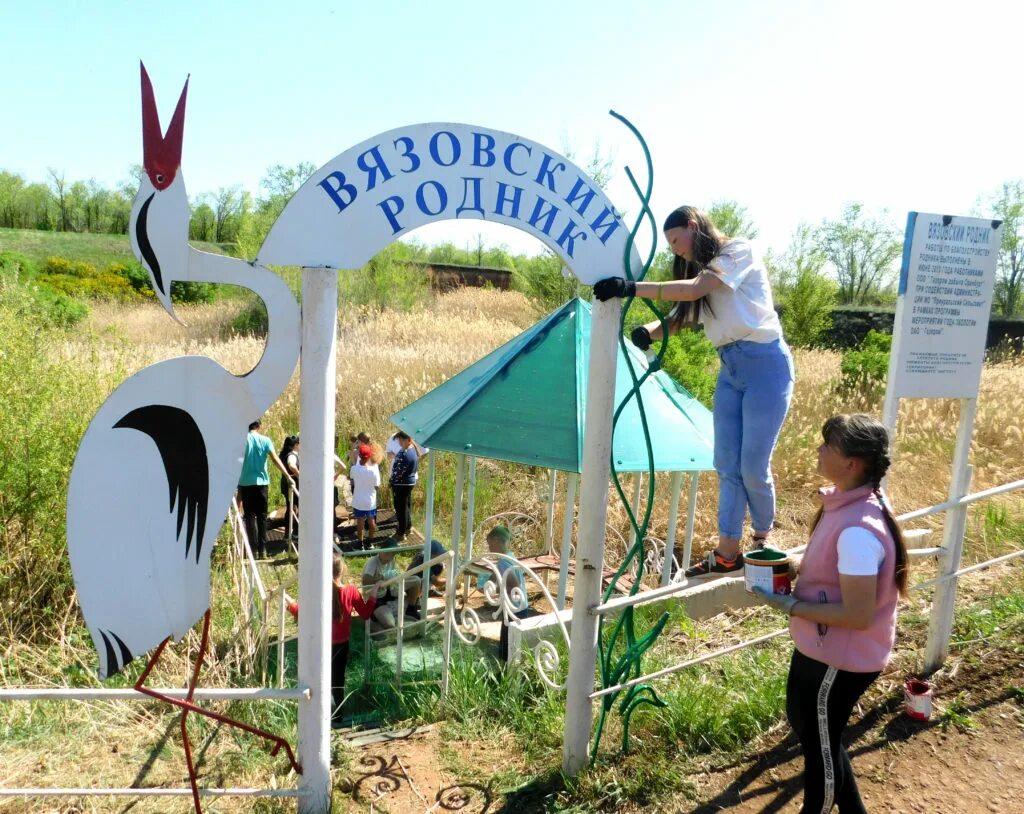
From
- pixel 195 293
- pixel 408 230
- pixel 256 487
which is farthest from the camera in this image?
pixel 195 293

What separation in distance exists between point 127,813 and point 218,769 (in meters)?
0.44

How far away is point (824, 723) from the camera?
248 cm

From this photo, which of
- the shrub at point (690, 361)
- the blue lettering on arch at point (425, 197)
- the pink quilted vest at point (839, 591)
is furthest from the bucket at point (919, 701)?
the shrub at point (690, 361)

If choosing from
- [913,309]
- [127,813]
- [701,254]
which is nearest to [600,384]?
[701,254]

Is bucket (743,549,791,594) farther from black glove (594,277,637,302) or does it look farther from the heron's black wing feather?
the heron's black wing feather

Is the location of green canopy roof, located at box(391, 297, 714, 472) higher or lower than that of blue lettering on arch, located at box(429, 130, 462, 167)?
lower

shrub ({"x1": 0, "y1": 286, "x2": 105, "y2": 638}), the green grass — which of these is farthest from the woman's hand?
the green grass

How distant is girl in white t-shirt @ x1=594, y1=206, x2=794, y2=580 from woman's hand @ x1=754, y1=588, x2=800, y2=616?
2.94 feet

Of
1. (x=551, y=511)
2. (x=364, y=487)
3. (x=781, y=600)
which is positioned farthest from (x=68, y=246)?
(x=781, y=600)

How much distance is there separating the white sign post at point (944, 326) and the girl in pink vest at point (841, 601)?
152 centimetres

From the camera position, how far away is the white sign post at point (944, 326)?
371cm

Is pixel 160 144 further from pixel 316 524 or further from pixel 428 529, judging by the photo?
pixel 428 529

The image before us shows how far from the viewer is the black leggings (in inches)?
97.3

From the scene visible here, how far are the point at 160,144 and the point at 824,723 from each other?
9.29 ft
